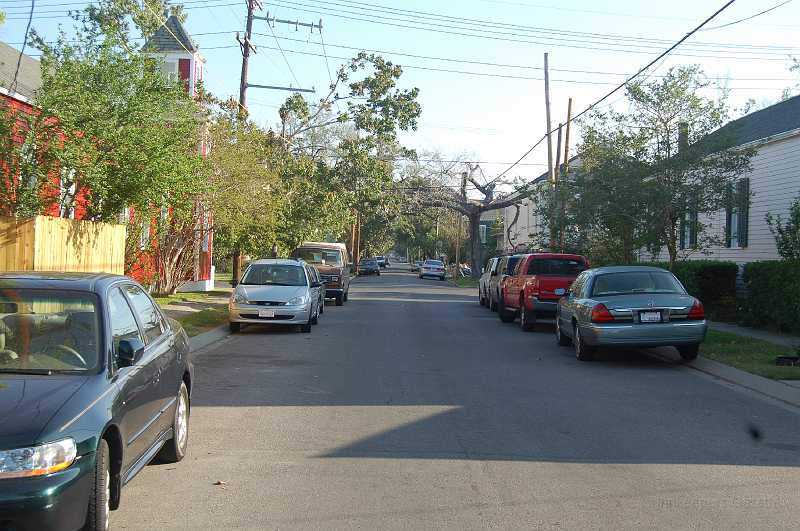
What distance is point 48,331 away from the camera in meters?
6.01

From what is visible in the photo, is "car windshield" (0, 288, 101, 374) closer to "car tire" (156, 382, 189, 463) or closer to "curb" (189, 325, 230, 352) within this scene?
"car tire" (156, 382, 189, 463)

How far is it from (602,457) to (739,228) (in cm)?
2063

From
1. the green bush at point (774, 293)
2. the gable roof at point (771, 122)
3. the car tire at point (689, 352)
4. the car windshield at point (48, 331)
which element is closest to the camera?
the car windshield at point (48, 331)

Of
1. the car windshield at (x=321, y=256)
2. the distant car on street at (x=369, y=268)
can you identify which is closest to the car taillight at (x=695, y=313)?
the car windshield at (x=321, y=256)

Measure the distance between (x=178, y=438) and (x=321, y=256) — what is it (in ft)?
79.1

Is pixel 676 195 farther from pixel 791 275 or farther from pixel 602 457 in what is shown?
pixel 602 457

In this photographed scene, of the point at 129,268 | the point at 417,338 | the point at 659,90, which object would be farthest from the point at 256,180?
the point at 659,90

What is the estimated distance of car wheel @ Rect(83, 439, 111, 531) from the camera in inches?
195

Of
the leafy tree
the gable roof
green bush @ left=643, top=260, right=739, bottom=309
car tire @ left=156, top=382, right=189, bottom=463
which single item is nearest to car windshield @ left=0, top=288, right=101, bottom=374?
car tire @ left=156, top=382, right=189, bottom=463

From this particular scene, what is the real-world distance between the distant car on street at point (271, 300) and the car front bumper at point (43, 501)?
13.9 m

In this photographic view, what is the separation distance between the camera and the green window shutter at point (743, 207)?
20141 mm

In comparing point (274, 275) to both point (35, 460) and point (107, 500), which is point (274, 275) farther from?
point (35, 460)

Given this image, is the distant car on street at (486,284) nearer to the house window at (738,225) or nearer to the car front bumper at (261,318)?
the house window at (738,225)

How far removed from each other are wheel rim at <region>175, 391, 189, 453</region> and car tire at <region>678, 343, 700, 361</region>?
30.6ft
